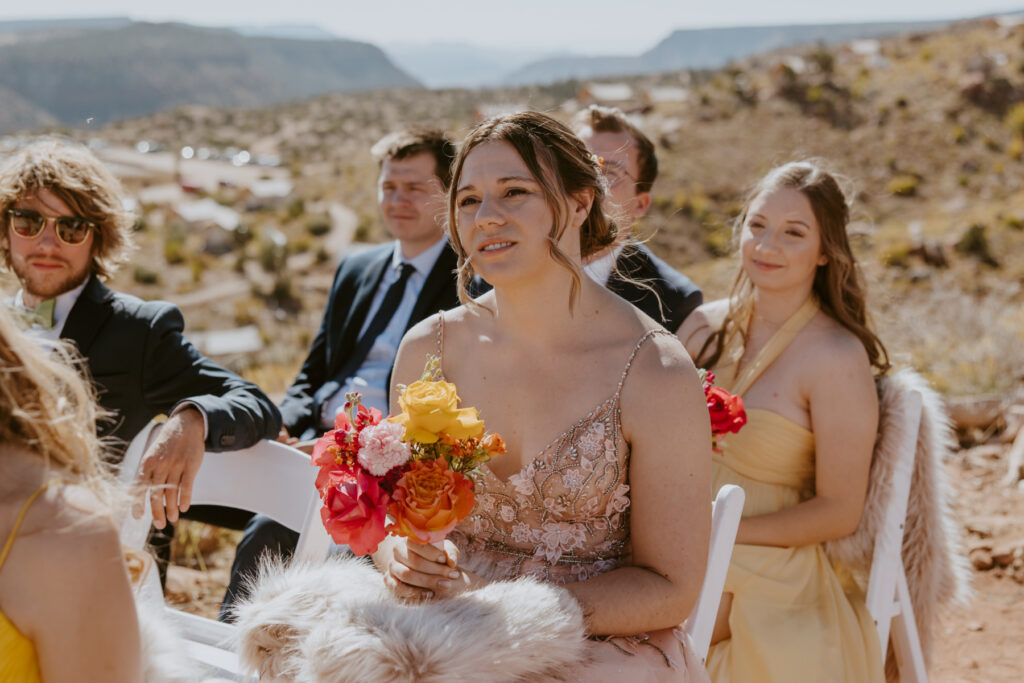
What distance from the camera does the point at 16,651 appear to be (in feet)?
4.10

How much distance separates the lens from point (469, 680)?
1593 millimetres

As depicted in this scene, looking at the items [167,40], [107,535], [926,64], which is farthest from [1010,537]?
[167,40]

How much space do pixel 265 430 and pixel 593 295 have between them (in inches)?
40.3

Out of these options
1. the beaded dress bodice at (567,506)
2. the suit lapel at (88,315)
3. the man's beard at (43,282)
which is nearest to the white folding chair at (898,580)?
the beaded dress bodice at (567,506)

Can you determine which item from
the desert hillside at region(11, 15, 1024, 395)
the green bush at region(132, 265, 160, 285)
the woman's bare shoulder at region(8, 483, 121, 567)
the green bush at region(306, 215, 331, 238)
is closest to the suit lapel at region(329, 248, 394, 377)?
the woman's bare shoulder at region(8, 483, 121, 567)

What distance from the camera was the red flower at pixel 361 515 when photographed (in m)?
1.71

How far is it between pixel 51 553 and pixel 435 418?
70 cm

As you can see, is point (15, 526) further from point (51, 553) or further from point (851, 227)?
point (851, 227)

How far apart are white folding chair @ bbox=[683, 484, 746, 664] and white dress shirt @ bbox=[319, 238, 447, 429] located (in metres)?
1.56

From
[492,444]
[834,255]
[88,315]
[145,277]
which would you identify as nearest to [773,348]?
[834,255]

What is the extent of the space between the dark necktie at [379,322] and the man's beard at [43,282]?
1.13 m

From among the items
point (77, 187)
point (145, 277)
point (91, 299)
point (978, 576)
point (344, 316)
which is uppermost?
point (77, 187)

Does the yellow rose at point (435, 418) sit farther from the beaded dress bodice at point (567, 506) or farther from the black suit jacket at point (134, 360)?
the black suit jacket at point (134, 360)

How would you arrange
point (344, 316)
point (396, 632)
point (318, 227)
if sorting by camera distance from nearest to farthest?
point (396, 632) < point (344, 316) < point (318, 227)
